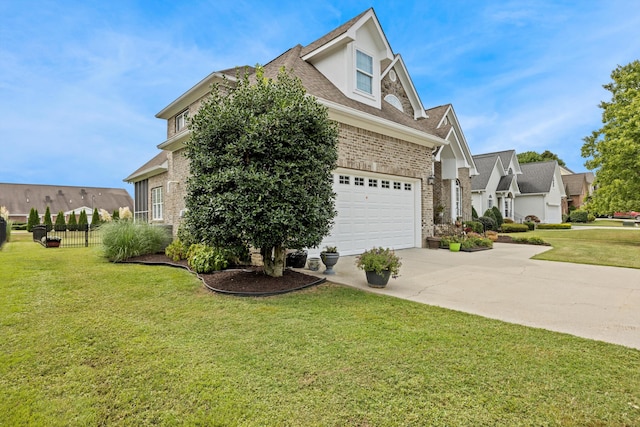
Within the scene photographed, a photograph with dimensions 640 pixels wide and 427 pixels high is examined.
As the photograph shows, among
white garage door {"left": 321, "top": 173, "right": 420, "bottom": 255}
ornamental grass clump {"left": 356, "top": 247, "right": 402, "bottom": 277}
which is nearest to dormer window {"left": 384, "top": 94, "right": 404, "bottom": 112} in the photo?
white garage door {"left": 321, "top": 173, "right": 420, "bottom": 255}

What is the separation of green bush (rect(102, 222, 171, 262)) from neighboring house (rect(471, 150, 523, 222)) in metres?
24.9

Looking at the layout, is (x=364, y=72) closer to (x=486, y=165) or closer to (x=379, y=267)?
(x=379, y=267)

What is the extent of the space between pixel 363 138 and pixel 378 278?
213 inches

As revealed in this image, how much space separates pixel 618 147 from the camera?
47.5ft

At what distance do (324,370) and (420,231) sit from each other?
1018 cm

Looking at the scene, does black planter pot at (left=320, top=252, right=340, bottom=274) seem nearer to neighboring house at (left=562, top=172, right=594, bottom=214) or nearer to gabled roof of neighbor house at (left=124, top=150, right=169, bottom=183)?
gabled roof of neighbor house at (left=124, top=150, right=169, bottom=183)

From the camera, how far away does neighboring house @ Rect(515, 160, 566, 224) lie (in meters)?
31.5

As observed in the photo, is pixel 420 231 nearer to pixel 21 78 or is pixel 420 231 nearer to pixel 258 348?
pixel 258 348

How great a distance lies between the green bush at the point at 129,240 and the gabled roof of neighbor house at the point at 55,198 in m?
50.5

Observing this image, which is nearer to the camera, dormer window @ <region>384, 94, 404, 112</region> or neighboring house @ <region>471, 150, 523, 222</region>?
dormer window @ <region>384, 94, 404, 112</region>

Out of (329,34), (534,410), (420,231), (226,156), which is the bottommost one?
(534,410)

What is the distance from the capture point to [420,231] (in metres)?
12.3

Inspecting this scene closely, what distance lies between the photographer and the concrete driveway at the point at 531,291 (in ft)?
13.9

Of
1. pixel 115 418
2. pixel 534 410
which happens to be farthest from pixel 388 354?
pixel 115 418
